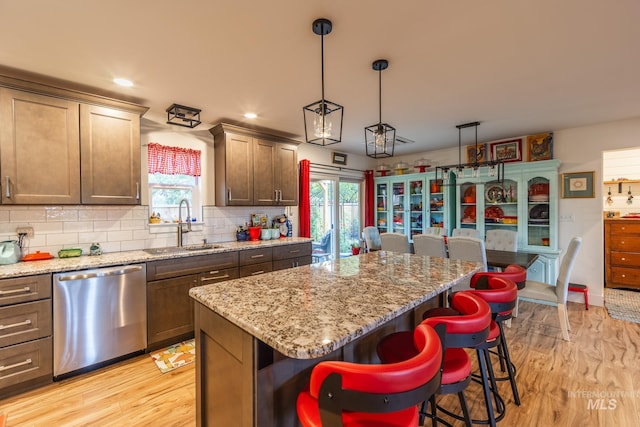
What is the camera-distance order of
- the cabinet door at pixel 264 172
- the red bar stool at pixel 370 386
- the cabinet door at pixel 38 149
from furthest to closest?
the cabinet door at pixel 264 172, the cabinet door at pixel 38 149, the red bar stool at pixel 370 386

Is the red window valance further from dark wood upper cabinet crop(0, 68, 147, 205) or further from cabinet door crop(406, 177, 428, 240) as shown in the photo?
cabinet door crop(406, 177, 428, 240)

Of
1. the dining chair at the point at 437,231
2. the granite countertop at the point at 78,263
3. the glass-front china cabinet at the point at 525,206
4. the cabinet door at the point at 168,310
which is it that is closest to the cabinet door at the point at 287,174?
the granite countertop at the point at 78,263

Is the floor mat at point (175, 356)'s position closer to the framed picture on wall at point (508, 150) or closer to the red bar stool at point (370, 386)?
the red bar stool at point (370, 386)

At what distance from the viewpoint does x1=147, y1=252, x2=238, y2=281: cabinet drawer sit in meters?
2.70

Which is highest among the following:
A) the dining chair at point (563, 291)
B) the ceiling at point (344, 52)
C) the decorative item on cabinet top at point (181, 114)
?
the ceiling at point (344, 52)

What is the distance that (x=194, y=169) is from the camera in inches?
141

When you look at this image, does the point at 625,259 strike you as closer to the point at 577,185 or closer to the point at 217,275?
the point at 577,185

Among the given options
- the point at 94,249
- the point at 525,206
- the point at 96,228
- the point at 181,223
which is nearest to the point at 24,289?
the point at 94,249

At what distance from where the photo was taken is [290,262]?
3.78m

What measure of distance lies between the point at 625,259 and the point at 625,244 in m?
0.24

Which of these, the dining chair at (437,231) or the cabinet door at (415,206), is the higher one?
the cabinet door at (415,206)

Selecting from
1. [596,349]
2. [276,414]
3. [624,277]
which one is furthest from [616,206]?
[276,414]

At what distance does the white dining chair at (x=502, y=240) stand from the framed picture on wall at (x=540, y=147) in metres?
1.18

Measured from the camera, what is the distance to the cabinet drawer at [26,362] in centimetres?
205
